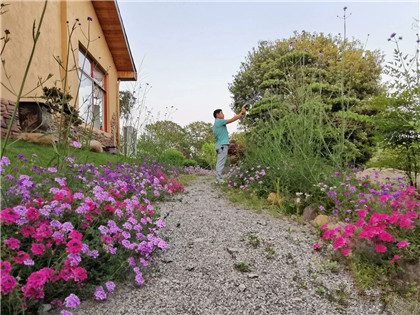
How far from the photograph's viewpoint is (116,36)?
11.1 metres

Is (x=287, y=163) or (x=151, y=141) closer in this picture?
(x=287, y=163)

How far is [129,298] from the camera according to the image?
1922mm

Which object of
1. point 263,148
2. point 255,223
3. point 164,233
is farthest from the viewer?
point 263,148

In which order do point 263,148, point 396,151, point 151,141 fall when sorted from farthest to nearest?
point 151,141 → point 263,148 → point 396,151

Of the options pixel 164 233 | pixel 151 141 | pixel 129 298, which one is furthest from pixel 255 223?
pixel 151 141

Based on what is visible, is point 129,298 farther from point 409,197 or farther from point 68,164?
point 409,197

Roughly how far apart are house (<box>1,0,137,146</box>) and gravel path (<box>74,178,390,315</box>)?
1.40 meters

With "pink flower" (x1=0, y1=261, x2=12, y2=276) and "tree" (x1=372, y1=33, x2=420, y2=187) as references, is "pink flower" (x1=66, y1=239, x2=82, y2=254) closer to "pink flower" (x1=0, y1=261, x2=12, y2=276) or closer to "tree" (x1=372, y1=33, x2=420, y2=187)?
"pink flower" (x1=0, y1=261, x2=12, y2=276)

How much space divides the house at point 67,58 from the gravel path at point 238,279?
1.40m

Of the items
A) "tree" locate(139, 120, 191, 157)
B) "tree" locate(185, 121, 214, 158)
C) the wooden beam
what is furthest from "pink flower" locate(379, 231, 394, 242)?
"tree" locate(185, 121, 214, 158)

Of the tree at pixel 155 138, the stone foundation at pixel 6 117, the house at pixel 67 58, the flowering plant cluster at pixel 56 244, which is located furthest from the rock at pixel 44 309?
the tree at pixel 155 138

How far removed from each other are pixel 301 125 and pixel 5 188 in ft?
12.0

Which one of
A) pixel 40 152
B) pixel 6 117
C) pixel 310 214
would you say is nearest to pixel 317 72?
pixel 310 214

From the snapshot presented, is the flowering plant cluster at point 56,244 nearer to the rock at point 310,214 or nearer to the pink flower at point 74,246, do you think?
the pink flower at point 74,246
